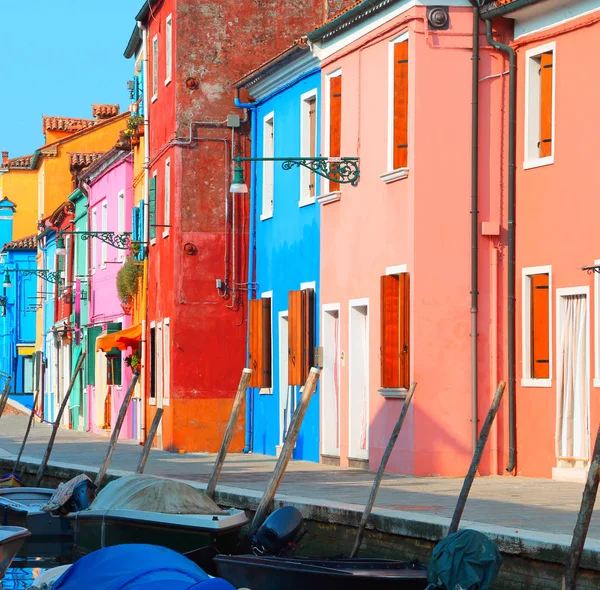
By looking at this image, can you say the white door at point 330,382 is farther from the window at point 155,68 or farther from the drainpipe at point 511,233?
the window at point 155,68

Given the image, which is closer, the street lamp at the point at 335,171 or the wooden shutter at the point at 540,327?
the wooden shutter at the point at 540,327

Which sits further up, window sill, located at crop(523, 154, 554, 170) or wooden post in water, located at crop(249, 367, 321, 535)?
window sill, located at crop(523, 154, 554, 170)

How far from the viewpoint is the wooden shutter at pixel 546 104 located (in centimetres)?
1952

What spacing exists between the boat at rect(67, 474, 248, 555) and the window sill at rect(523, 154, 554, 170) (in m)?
6.42

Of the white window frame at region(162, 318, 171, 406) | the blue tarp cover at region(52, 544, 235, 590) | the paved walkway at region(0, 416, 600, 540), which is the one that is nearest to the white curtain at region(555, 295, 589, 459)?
the paved walkway at region(0, 416, 600, 540)

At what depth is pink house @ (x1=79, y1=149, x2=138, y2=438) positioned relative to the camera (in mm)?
36250

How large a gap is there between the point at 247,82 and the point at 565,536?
16.4m

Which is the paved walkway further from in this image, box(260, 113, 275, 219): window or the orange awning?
the orange awning

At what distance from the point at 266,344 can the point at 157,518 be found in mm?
10531

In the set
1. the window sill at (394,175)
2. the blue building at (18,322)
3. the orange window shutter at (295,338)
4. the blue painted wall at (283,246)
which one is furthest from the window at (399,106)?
the blue building at (18,322)

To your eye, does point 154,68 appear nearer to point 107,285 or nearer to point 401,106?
point 107,285

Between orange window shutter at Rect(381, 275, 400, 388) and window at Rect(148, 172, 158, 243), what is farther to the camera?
window at Rect(148, 172, 158, 243)

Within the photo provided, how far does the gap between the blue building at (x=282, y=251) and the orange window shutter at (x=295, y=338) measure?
0.05 feet

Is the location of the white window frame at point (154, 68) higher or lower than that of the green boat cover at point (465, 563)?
higher
